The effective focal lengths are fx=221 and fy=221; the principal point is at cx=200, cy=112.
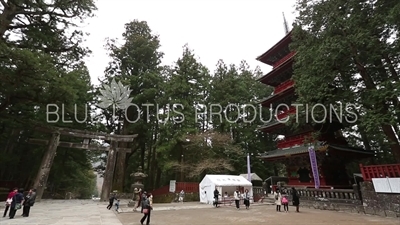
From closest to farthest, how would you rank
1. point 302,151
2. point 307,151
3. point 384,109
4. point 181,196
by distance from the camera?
point 384,109 → point 307,151 → point 302,151 → point 181,196

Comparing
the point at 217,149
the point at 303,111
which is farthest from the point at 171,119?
the point at 303,111

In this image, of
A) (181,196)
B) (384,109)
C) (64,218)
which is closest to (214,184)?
(181,196)

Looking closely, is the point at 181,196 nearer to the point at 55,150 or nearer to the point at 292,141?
the point at 292,141

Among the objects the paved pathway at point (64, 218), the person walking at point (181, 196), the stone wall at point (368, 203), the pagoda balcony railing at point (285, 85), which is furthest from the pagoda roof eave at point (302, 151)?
the paved pathway at point (64, 218)

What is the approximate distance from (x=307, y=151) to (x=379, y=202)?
5712 millimetres

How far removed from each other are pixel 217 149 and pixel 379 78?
14700 millimetres

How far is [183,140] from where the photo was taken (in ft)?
69.3

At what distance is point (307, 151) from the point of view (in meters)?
15.7

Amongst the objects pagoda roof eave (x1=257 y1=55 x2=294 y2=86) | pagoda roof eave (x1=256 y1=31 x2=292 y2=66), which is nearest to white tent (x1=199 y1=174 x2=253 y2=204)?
pagoda roof eave (x1=257 y1=55 x2=294 y2=86)

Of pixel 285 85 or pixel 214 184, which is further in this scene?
pixel 285 85

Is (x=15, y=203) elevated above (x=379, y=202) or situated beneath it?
situated beneath

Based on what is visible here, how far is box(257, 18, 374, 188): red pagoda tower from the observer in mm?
15508

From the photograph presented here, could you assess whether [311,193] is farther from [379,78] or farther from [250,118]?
[250,118]

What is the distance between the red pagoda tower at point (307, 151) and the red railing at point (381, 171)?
3.15m
